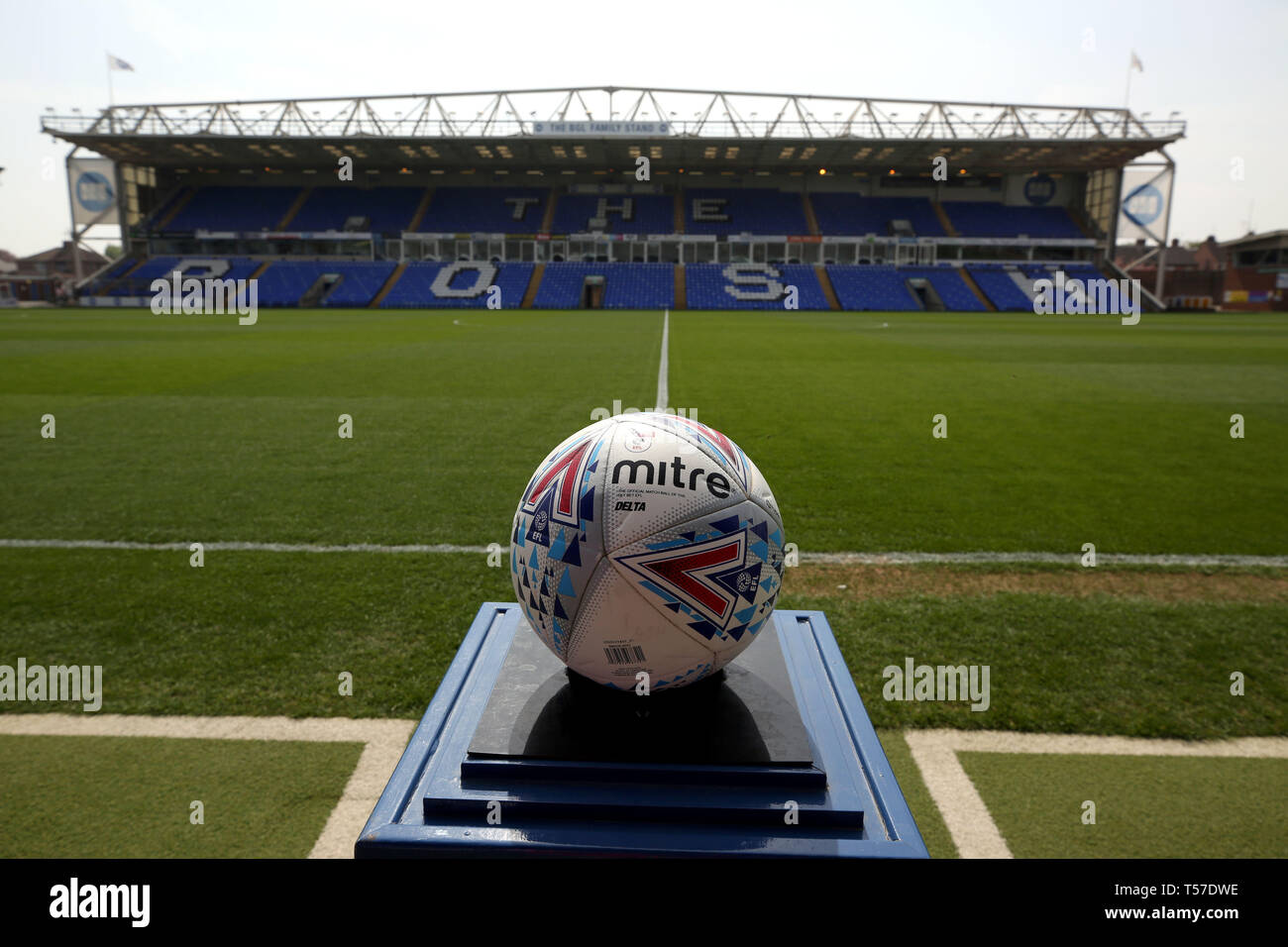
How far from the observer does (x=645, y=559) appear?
2.47 meters

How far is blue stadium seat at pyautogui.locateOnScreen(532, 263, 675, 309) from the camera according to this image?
→ 51.8m

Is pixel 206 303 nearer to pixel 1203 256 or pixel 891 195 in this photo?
pixel 891 195

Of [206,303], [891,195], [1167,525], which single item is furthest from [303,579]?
[891,195]

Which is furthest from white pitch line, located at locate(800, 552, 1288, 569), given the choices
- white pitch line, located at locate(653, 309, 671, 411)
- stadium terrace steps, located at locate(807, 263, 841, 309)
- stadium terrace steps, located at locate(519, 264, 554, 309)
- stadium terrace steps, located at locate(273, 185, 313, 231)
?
stadium terrace steps, located at locate(273, 185, 313, 231)

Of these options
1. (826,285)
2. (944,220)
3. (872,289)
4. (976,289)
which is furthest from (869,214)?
(976,289)

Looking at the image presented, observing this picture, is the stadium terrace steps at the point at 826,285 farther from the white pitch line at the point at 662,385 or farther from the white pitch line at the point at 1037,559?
the white pitch line at the point at 1037,559

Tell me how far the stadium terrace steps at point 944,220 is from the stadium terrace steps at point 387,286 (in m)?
40.9

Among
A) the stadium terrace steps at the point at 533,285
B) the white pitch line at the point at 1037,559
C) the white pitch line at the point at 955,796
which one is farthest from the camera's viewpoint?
the stadium terrace steps at the point at 533,285

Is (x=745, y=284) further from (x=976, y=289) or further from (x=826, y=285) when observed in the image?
(x=976, y=289)

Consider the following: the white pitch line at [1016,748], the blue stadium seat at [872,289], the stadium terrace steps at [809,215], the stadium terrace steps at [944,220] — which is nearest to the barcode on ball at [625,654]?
the white pitch line at [1016,748]

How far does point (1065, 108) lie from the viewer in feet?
167

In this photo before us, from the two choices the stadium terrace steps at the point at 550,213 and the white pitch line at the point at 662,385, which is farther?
the stadium terrace steps at the point at 550,213

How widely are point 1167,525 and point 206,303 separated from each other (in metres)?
58.4

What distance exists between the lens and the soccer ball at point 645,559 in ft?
8.20
